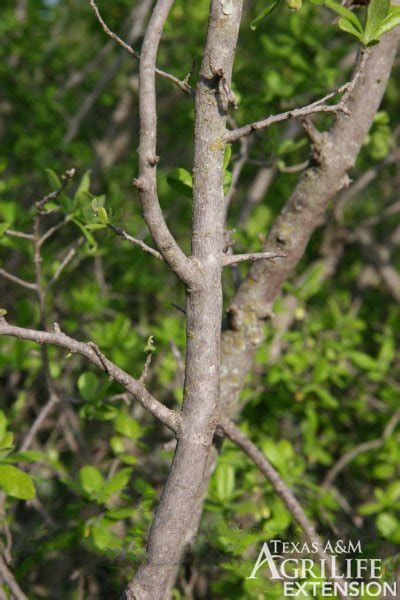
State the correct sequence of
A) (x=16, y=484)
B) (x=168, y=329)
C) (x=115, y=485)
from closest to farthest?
(x=16, y=484) < (x=115, y=485) < (x=168, y=329)

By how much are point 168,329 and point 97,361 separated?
1.34 metres

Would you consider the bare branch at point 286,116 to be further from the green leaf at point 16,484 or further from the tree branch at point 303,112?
the green leaf at point 16,484

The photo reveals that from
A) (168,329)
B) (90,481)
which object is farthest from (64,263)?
(168,329)

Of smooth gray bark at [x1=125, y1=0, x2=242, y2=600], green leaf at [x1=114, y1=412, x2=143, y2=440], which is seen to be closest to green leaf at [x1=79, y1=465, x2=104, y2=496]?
green leaf at [x1=114, y1=412, x2=143, y2=440]

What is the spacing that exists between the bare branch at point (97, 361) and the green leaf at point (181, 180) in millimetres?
507

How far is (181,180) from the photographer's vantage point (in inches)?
59.6

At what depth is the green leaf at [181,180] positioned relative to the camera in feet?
4.95

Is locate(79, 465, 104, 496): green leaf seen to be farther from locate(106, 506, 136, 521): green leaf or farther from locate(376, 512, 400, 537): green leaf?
locate(376, 512, 400, 537): green leaf

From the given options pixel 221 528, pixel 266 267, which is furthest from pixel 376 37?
pixel 221 528

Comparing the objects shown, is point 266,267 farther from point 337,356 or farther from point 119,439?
point 337,356

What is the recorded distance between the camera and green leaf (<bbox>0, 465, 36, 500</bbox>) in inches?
56.2

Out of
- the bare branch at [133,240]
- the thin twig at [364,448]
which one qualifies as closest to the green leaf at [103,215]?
the bare branch at [133,240]

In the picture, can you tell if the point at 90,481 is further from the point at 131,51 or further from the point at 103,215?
the point at 131,51

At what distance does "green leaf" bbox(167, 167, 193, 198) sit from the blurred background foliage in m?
0.17
